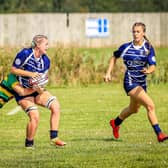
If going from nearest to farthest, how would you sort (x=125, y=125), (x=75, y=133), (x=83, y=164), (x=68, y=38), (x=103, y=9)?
(x=83, y=164) → (x=75, y=133) → (x=125, y=125) → (x=68, y=38) → (x=103, y=9)

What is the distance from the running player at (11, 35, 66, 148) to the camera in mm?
12977

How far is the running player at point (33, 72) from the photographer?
13.0 meters

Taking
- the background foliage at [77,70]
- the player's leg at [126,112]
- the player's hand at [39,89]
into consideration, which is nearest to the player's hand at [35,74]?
the player's hand at [39,89]

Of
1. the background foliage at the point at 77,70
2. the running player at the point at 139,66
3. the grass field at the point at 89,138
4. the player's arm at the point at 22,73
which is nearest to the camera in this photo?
the grass field at the point at 89,138

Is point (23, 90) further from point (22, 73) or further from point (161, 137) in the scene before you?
point (161, 137)

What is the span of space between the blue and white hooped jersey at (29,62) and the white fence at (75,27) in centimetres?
3412

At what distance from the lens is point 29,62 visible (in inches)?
513

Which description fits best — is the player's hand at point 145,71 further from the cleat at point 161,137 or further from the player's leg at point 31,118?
the player's leg at point 31,118

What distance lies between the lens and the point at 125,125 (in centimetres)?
A: 1675

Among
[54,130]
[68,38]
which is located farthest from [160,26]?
[54,130]

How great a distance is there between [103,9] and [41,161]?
1764 inches

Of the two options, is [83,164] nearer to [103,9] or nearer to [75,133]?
[75,133]

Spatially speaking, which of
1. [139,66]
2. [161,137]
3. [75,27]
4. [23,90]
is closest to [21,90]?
[23,90]

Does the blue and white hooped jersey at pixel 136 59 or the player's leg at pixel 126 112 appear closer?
the blue and white hooped jersey at pixel 136 59
